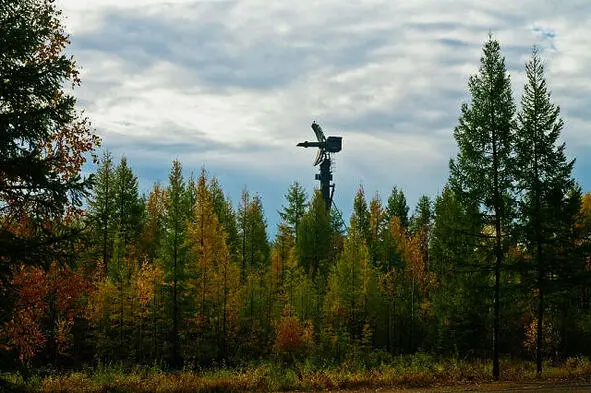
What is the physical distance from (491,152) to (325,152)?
68.8m

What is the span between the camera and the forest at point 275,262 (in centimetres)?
1332

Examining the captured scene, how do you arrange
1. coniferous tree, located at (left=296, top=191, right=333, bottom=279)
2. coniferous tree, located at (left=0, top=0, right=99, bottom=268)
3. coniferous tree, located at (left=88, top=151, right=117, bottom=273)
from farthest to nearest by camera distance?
coniferous tree, located at (left=296, top=191, right=333, bottom=279), coniferous tree, located at (left=88, top=151, right=117, bottom=273), coniferous tree, located at (left=0, top=0, right=99, bottom=268)

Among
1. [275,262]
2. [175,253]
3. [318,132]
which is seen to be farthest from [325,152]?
[175,253]

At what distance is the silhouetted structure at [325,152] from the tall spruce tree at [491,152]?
5834 centimetres

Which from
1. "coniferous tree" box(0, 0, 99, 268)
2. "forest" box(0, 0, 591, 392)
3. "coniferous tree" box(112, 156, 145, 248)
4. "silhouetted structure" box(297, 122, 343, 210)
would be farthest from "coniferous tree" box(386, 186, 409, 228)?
"coniferous tree" box(0, 0, 99, 268)

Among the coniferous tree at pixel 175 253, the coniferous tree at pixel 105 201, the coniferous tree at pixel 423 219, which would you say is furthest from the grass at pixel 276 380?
the coniferous tree at pixel 423 219

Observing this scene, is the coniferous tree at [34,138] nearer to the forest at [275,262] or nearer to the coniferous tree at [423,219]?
the forest at [275,262]

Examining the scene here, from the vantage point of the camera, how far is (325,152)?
94688mm

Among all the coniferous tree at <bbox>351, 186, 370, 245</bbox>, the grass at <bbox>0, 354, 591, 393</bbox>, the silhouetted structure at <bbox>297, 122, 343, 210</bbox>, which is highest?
the silhouetted structure at <bbox>297, 122, 343, 210</bbox>

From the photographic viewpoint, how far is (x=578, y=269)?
104 ft

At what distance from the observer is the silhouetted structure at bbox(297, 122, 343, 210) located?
3526 inches

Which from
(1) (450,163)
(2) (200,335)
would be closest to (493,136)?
(1) (450,163)

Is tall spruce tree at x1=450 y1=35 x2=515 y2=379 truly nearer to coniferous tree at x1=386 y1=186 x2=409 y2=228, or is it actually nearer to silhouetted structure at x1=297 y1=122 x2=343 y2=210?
coniferous tree at x1=386 y1=186 x2=409 y2=228

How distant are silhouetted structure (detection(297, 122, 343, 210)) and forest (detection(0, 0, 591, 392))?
60.5ft
